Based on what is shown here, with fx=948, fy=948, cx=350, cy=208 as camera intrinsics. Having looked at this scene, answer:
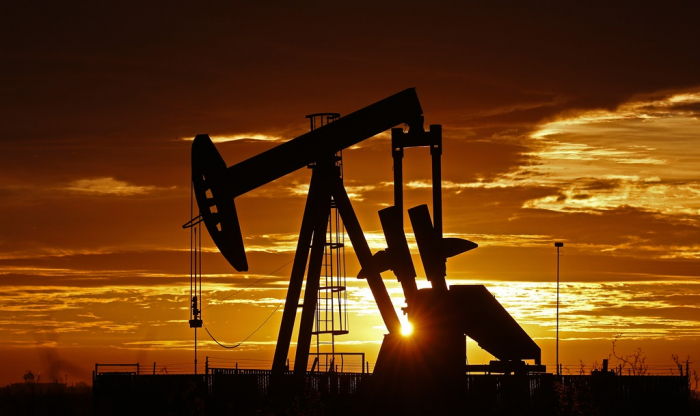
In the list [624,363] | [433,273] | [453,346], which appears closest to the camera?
[453,346]

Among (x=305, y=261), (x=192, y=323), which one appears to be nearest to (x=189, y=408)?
(x=192, y=323)

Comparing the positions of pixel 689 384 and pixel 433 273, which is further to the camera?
pixel 689 384

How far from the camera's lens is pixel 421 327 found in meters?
10.1

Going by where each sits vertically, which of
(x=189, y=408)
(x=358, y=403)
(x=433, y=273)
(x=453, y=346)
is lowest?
(x=189, y=408)

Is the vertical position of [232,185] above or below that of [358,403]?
above

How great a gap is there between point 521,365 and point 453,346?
Answer: 39.6 inches

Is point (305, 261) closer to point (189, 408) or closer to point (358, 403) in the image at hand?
point (189, 408)

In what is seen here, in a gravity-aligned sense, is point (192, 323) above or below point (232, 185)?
below

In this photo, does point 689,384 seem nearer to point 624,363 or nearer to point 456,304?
point 624,363

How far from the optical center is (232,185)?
69.4 ft

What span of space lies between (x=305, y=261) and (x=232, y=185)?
9.14 ft

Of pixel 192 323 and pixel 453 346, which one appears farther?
pixel 192 323

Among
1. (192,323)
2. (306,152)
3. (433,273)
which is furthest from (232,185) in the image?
(433,273)

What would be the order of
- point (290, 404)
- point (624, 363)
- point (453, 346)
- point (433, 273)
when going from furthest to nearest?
point (624, 363) < point (290, 404) < point (433, 273) < point (453, 346)
